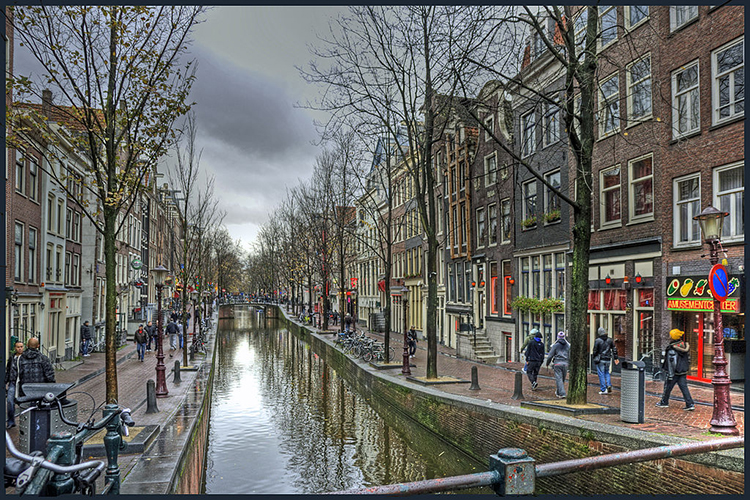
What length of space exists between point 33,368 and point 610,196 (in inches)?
753

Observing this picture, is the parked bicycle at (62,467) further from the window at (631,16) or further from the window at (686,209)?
the window at (631,16)

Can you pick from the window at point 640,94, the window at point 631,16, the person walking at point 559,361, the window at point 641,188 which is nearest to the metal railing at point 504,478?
the person walking at point 559,361

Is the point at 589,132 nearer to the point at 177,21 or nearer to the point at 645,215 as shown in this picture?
the point at 645,215

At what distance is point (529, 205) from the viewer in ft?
90.4

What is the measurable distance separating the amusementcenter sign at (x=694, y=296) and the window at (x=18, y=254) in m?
23.6

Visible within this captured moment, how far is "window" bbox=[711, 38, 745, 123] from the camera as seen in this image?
53.3ft

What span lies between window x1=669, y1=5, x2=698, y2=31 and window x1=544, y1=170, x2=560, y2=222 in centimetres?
811

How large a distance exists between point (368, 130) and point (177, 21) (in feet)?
38.9

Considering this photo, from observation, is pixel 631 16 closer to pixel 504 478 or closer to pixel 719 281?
pixel 719 281

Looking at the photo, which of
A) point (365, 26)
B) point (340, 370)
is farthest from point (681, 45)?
point (340, 370)

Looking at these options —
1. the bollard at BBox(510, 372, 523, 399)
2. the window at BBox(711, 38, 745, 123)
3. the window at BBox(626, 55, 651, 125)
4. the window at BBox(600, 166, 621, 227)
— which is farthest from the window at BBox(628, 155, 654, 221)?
the bollard at BBox(510, 372, 523, 399)

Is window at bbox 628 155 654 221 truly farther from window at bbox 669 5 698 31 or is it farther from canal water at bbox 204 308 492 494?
canal water at bbox 204 308 492 494

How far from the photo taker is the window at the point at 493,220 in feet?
102

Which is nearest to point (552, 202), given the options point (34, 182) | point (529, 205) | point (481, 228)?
point (529, 205)
